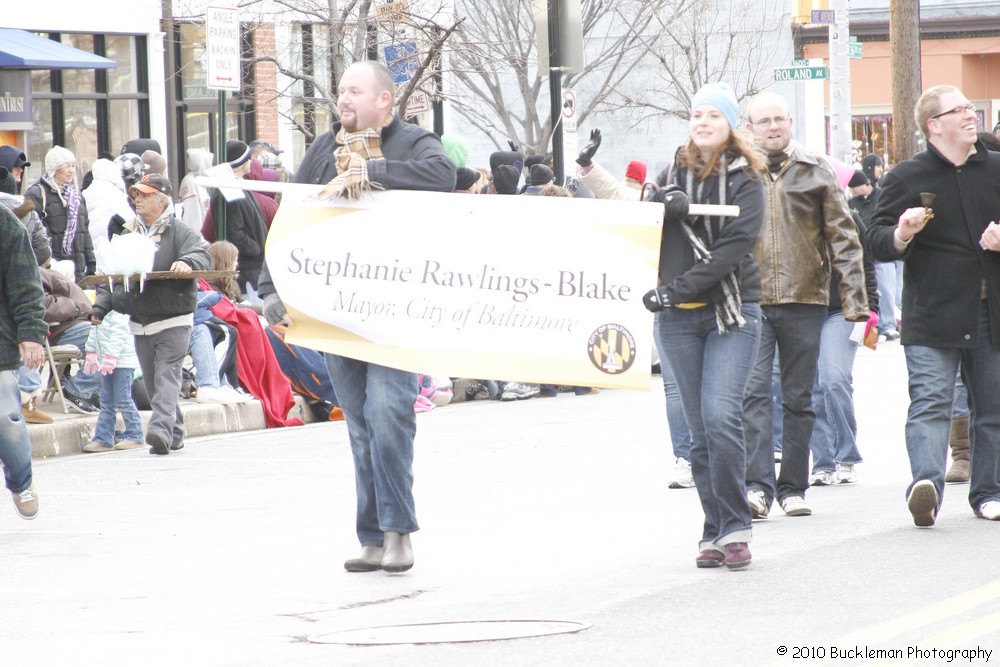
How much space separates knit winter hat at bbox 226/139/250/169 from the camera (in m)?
16.3

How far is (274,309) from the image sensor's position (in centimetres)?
750

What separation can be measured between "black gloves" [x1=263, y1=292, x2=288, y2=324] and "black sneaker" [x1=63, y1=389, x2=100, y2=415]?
21.6 feet

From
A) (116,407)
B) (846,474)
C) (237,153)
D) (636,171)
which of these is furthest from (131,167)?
(846,474)

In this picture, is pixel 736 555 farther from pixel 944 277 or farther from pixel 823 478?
pixel 823 478

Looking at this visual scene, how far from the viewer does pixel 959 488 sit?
952cm

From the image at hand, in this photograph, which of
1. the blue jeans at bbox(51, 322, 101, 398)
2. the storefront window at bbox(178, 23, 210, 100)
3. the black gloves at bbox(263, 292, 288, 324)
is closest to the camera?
the black gloves at bbox(263, 292, 288, 324)

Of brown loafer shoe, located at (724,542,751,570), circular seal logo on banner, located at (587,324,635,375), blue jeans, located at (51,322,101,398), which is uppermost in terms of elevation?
circular seal logo on banner, located at (587,324,635,375)

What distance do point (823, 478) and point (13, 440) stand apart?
4607 millimetres

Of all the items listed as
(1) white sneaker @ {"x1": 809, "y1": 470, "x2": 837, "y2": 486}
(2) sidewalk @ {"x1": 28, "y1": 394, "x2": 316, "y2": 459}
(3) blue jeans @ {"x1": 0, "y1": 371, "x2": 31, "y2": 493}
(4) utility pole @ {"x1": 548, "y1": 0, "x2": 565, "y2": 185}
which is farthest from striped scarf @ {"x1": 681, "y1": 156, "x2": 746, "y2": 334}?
(4) utility pole @ {"x1": 548, "y1": 0, "x2": 565, "y2": 185}

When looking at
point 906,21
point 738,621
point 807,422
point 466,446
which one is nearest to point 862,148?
point 906,21

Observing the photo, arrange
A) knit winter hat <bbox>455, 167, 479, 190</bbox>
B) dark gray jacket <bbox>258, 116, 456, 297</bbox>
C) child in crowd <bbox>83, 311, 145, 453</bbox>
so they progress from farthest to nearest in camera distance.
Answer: knit winter hat <bbox>455, 167, 479, 190</bbox> → child in crowd <bbox>83, 311, 145, 453</bbox> → dark gray jacket <bbox>258, 116, 456, 297</bbox>

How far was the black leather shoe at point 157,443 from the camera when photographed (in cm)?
1227

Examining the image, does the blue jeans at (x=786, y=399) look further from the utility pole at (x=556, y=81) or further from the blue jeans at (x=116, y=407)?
the utility pole at (x=556, y=81)

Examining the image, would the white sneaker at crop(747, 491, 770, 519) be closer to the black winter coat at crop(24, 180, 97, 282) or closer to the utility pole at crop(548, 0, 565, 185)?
the black winter coat at crop(24, 180, 97, 282)
